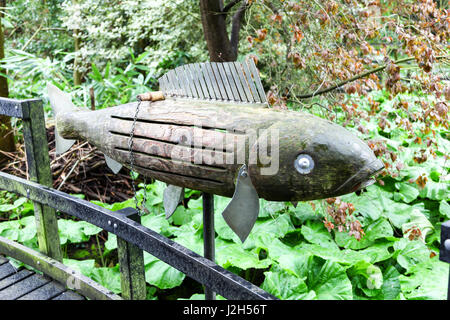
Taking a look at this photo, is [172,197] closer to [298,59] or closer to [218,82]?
[218,82]

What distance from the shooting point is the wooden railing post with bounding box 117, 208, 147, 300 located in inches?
66.6

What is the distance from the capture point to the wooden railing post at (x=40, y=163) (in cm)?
207

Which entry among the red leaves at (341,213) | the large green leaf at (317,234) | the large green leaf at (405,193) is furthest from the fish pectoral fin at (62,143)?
the large green leaf at (405,193)

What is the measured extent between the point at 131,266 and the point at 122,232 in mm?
180

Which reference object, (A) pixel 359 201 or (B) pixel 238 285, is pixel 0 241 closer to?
(B) pixel 238 285

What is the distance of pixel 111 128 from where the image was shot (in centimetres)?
162

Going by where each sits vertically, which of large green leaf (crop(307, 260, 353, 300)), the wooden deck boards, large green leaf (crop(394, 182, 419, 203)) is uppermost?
the wooden deck boards

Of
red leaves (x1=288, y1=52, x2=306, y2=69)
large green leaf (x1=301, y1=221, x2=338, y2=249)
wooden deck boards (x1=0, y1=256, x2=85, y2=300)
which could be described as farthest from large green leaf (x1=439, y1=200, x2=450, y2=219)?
wooden deck boards (x1=0, y1=256, x2=85, y2=300)

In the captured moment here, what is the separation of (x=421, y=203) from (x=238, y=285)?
274 cm

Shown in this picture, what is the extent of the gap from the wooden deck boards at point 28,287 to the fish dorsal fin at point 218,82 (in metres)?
1.13

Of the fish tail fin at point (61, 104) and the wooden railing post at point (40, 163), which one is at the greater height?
the fish tail fin at point (61, 104)

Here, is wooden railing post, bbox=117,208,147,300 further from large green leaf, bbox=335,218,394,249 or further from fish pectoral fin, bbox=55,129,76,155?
large green leaf, bbox=335,218,394,249

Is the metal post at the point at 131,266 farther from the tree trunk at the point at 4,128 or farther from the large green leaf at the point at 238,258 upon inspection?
the tree trunk at the point at 4,128

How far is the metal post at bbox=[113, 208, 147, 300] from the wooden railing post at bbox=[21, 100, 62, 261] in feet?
2.07
